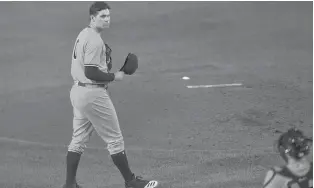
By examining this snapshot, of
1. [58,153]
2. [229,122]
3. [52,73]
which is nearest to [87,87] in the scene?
[58,153]

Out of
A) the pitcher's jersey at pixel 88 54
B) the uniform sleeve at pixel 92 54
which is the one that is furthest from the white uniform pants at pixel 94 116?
the uniform sleeve at pixel 92 54

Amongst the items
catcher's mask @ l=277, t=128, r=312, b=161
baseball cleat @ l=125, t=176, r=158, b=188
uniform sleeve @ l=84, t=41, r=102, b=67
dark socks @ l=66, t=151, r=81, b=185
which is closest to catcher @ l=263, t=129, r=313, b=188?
catcher's mask @ l=277, t=128, r=312, b=161

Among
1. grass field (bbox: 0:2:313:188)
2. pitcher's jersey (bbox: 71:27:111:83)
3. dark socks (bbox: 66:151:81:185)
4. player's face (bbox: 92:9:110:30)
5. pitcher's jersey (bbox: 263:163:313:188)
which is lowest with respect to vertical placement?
grass field (bbox: 0:2:313:188)

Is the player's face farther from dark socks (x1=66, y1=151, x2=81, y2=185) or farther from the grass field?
the grass field

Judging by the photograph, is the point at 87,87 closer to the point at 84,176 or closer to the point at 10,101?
the point at 84,176

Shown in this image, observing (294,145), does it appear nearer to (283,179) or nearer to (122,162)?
(283,179)

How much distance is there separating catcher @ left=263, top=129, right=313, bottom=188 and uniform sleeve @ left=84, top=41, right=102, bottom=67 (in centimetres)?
233

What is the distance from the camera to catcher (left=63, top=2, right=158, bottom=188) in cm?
622

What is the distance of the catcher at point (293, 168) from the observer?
4262 millimetres

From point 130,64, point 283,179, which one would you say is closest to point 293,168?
point 283,179

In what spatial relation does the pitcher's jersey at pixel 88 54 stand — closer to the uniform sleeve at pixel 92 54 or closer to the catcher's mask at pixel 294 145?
the uniform sleeve at pixel 92 54

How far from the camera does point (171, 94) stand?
10.4 m

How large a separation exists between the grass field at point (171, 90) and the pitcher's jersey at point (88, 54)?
4.37 feet

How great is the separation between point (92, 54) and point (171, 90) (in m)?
4.46
